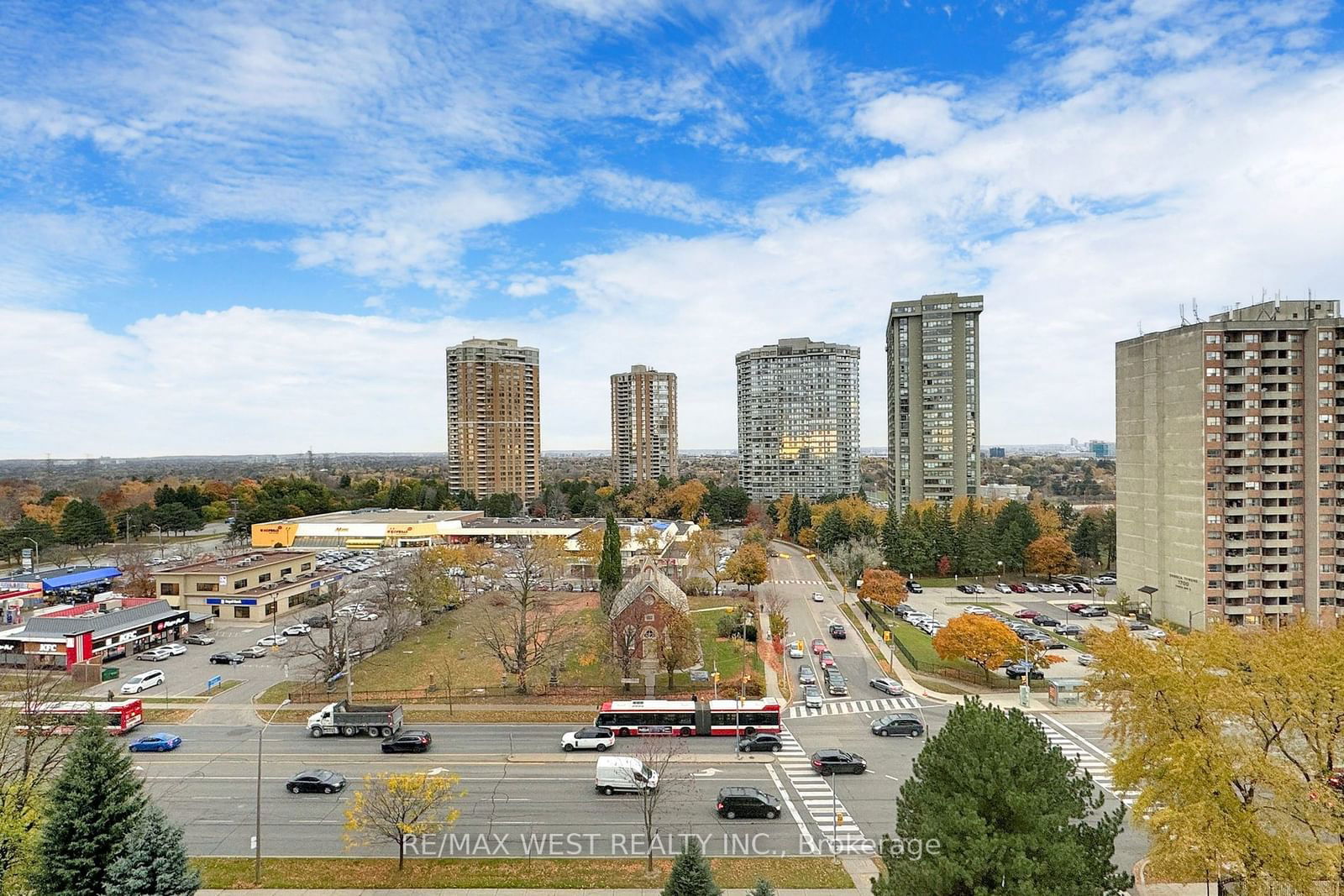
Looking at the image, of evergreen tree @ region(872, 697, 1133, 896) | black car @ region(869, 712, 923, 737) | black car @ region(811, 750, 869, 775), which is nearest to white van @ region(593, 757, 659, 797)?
black car @ region(811, 750, 869, 775)

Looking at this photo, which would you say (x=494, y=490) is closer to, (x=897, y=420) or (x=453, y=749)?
(x=897, y=420)

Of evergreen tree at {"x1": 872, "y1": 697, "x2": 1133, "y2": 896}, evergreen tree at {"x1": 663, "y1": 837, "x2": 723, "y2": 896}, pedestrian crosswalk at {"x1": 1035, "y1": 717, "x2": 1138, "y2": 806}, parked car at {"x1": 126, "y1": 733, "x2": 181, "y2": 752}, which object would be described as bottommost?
pedestrian crosswalk at {"x1": 1035, "y1": 717, "x2": 1138, "y2": 806}

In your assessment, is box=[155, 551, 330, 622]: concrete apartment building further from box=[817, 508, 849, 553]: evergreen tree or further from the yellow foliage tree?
the yellow foliage tree

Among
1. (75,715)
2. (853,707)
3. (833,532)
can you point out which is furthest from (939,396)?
(75,715)

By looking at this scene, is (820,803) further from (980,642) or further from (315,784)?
(315,784)

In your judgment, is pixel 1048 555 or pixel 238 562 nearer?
pixel 238 562
